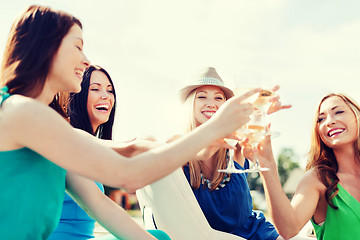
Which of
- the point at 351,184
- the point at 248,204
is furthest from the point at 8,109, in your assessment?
the point at 351,184

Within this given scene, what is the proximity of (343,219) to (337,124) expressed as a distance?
0.94m

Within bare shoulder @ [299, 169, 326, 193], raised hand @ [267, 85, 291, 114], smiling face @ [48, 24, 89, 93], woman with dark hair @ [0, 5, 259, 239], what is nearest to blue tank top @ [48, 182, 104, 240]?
woman with dark hair @ [0, 5, 259, 239]

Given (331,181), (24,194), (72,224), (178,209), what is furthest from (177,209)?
(331,181)

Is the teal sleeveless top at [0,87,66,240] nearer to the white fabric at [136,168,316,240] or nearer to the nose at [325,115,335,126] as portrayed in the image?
the white fabric at [136,168,316,240]

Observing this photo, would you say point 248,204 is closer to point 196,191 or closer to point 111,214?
point 196,191

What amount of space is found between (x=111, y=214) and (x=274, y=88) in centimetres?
151

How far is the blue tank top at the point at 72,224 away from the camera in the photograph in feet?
10.7

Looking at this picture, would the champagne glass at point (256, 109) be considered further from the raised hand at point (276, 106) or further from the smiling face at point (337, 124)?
the smiling face at point (337, 124)

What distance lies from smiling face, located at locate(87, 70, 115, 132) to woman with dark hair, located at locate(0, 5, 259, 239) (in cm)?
217

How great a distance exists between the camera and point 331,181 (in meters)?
3.79

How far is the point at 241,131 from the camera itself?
259 cm

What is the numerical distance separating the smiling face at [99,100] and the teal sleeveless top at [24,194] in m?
2.33

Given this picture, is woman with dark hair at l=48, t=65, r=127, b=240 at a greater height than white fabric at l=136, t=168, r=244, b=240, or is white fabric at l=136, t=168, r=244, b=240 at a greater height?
woman with dark hair at l=48, t=65, r=127, b=240

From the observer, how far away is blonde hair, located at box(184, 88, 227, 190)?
12.5ft
